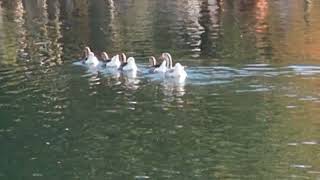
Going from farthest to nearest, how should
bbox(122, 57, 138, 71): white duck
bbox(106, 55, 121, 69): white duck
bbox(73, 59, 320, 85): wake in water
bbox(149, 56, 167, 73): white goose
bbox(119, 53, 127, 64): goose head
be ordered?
1. bbox(119, 53, 127, 64): goose head
2. bbox(106, 55, 121, 69): white duck
3. bbox(122, 57, 138, 71): white duck
4. bbox(149, 56, 167, 73): white goose
5. bbox(73, 59, 320, 85): wake in water

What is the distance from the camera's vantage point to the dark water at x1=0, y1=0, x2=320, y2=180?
22141 millimetres

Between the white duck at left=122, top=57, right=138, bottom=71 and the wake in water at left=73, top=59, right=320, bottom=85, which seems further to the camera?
the white duck at left=122, top=57, right=138, bottom=71

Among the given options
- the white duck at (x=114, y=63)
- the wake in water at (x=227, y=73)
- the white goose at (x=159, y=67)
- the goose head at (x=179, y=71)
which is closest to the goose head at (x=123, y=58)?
the white duck at (x=114, y=63)

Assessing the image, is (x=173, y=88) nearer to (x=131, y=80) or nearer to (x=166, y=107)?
(x=131, y=80)

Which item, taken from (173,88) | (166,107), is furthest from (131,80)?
(166,107)

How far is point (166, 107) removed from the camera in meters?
28.3

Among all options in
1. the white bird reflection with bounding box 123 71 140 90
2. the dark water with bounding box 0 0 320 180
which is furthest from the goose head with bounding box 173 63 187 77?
the white bird reflection with bounding box 123 71 140 90

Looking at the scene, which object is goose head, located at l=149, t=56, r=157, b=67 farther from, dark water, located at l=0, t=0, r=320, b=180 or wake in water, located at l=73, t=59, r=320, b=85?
dark water, located at l=0, t=0, r=320, b=180

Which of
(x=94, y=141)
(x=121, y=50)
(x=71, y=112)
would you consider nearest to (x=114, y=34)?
(x=121, y=50)

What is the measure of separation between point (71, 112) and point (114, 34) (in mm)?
19519

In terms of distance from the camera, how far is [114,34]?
155 ft

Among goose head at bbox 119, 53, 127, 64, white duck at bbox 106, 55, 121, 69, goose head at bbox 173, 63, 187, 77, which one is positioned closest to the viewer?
goose head at bbox 173, 63, 187, 77

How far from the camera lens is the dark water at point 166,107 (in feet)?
72.6

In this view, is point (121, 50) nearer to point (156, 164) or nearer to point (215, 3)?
point (156, 164)
